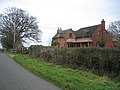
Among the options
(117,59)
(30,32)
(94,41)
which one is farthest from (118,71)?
(30,32)

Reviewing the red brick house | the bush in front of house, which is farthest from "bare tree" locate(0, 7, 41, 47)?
the bush in front of house

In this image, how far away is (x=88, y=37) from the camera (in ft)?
237

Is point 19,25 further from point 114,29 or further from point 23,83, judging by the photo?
point 23,83

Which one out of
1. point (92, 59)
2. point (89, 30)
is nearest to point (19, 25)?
point (89, 30)

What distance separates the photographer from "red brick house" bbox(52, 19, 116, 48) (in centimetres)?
6956

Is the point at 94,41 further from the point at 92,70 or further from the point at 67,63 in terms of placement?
the point at 92,70

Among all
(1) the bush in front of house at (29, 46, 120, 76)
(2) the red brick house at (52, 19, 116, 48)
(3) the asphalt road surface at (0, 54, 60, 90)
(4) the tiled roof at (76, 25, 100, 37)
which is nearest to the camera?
(3) the asphalt road surface at (0, 54, 60, 90)

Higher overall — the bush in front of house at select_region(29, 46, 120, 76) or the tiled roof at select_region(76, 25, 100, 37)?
the tiled roof at select_region(76, 25, 100, 37)

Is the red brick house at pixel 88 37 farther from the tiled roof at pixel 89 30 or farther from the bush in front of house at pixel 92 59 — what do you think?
the bush in front of house at pixel 92 59

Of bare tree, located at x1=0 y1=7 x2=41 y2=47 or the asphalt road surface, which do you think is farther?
bare tree, located at x1=0 y1=7 x2=41 y2=47

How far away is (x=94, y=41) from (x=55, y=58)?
42.3m

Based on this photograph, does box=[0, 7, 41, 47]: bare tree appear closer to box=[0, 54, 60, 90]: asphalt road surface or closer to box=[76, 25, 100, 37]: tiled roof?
box=[76, 25, 100, 37]: tiled roof

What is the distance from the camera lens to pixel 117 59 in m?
17.7

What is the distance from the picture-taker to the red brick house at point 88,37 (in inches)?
2739
